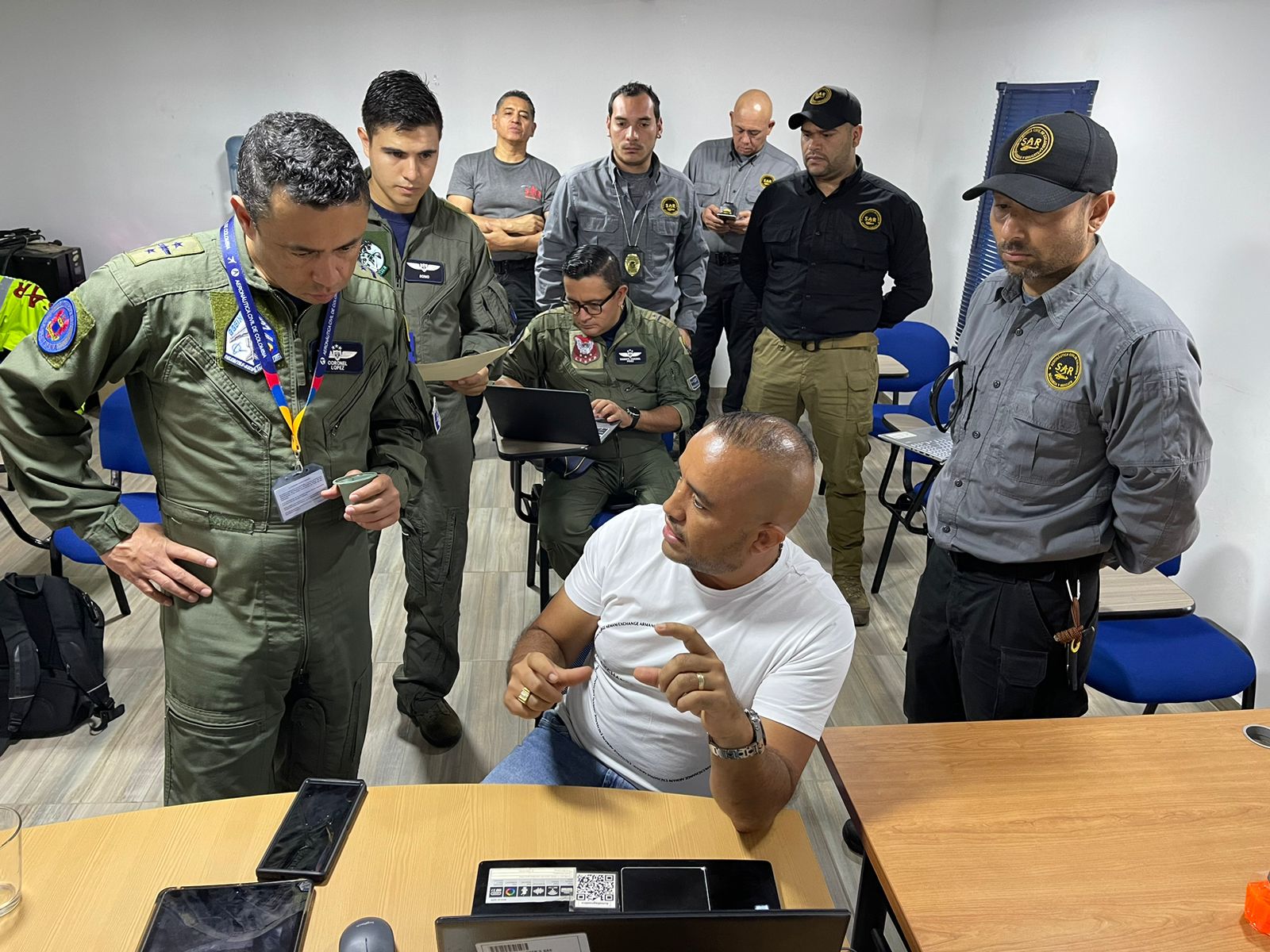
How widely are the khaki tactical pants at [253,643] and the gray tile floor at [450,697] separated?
0.95m

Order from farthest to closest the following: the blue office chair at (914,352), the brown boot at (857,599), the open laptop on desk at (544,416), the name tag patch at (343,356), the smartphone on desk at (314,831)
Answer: the blue office chair at (914,352), the brown boot at (857,599), the open laptop on desk at (544,416), the name tag patch at (343,356), the smartphone on desk at (314,831)

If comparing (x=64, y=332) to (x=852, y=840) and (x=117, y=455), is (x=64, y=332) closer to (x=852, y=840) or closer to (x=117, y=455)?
(x=117, y=455)

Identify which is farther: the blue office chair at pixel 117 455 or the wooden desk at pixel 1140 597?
the blue office chair at pixel 117 455

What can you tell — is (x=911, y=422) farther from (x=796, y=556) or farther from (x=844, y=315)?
(x=796, y=556)

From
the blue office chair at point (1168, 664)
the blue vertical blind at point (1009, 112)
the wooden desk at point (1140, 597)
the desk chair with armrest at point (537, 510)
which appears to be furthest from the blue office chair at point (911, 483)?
the desk chair with armrest at point (537, 510)

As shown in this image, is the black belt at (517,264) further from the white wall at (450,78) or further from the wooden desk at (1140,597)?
the wooden desk at (1140,597)

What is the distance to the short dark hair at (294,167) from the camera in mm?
1392

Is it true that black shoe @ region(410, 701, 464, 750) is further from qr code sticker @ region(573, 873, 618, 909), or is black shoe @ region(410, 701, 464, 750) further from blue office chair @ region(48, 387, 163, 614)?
qr code sticker @ region(573, 873, 618, 909)

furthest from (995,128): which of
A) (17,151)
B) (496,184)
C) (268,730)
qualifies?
(17,151)

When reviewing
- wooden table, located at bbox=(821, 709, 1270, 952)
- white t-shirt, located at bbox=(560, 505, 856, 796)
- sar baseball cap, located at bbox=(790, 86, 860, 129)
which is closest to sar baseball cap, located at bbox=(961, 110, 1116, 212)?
white t-shirt, located at bbox=(560, 505, 856, 796)

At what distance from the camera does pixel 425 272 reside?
8.65 feet

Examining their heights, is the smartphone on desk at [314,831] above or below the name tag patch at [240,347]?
below

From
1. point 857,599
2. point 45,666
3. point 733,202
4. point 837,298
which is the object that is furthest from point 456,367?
point 733,202

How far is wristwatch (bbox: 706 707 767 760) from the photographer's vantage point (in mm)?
1335
